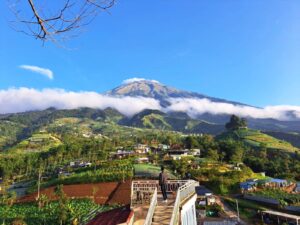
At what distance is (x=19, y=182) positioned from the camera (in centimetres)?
7438

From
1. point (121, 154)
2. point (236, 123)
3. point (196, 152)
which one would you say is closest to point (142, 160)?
point (121, 154)

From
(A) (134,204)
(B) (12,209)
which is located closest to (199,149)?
(B) (12,209)

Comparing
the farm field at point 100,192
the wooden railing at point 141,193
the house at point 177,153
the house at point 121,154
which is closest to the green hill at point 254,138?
the house at point 177,153

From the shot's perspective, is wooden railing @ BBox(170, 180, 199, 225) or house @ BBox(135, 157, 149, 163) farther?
house @ BBox(135, 157, 149, 163)

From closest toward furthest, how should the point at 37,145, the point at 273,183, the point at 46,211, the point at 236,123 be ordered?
the point at 46,211, the point at 273,183, the point at 236,123, the point at 37,145

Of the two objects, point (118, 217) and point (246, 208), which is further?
point (246, 208)

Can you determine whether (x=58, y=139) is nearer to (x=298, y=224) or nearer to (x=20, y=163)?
(x=20, y=163)

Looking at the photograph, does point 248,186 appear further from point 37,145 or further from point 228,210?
point 37,145

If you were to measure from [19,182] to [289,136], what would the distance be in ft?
475

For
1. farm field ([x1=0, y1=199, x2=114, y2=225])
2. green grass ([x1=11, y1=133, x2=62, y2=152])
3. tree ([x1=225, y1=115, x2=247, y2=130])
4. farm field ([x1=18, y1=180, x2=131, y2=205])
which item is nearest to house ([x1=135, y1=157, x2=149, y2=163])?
farm field ([x1=18, y1=180, x2=131, y2=205])

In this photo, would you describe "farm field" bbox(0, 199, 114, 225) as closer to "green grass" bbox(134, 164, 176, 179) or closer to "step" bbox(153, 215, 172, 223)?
"green grass" bbox(134, 164, 176, 179)

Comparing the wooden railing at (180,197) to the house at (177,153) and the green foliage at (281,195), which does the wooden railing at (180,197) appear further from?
the house at (177,153)

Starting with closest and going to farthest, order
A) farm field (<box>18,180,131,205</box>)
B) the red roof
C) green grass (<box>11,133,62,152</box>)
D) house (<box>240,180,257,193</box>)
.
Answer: the red roof → farm field (<box>18,180,131,205</box>) → house (<box>240,180,257,193</box>) → green grass (<box>11,133,62,152</box>)

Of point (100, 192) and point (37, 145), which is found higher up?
point (37, 145)
